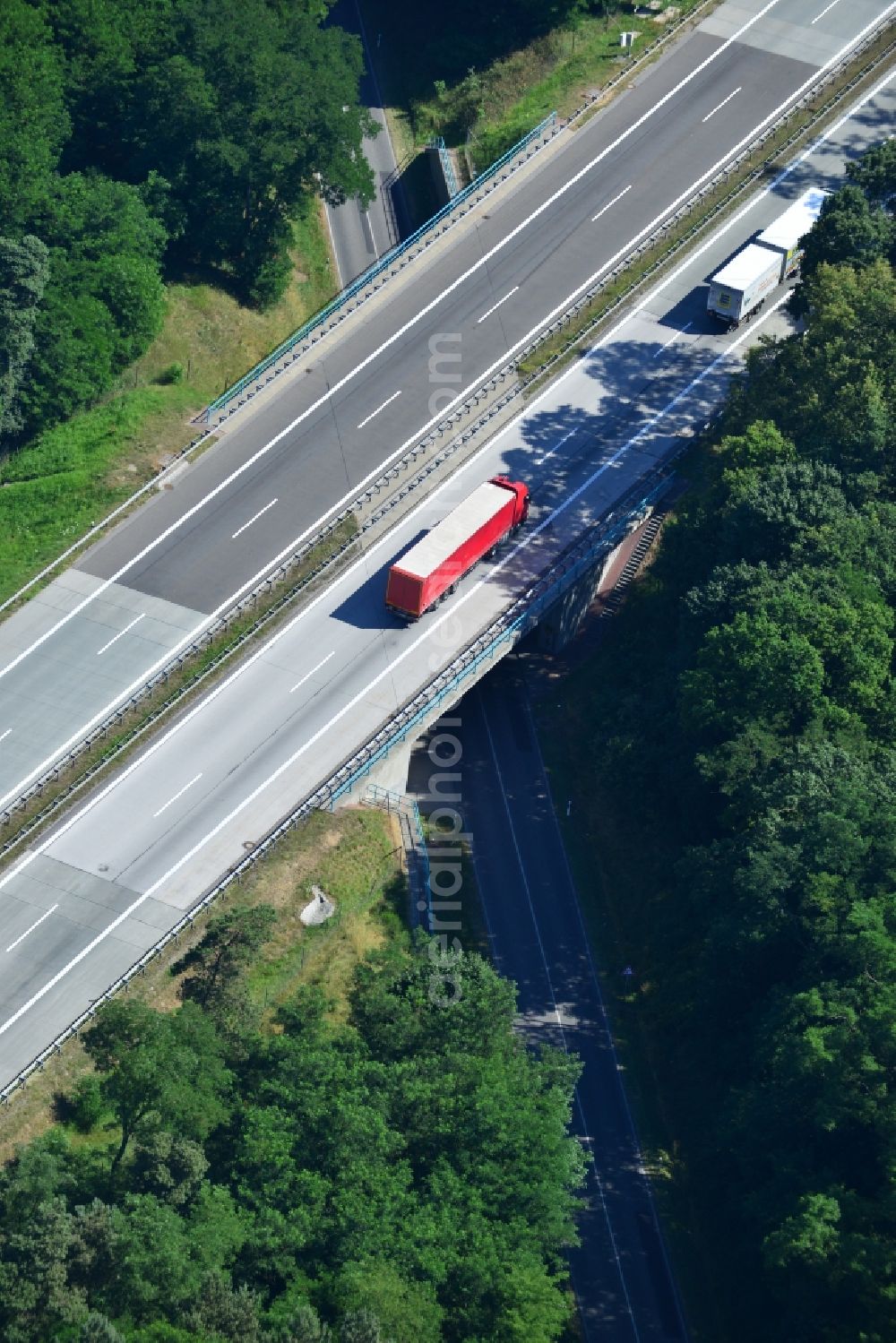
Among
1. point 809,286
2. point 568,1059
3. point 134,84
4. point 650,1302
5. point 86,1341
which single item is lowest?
Result: point 650,1302

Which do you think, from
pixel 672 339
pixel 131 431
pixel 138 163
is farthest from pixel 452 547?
pixel 138 163

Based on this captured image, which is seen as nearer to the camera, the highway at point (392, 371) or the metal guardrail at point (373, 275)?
the highway at point (392, 371)

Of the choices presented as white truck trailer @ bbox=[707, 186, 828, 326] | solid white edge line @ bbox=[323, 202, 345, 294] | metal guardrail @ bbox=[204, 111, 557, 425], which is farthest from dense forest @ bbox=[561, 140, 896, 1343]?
solid white edge line @ bbox=[323, 202, 345, 294]

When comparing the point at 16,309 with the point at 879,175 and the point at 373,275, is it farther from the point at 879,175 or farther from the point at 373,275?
A: the point at 879,175

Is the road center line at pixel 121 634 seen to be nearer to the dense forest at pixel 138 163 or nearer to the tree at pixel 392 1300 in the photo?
the dense forest at pixel 138 163

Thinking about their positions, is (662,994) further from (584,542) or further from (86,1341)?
(86,1341)

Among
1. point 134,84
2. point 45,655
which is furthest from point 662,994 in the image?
point 134,84

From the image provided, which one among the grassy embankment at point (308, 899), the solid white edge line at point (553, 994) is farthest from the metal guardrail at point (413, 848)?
the solid white edge line at point (553, 994)
